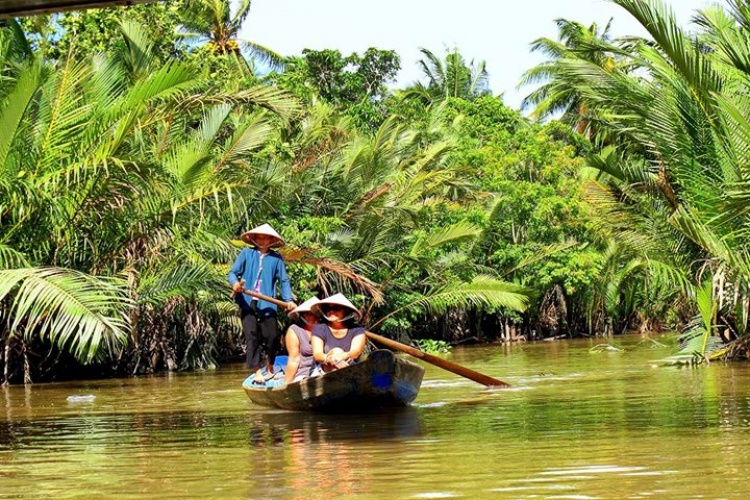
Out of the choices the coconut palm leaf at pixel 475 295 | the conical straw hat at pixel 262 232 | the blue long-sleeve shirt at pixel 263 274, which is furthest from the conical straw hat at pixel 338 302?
the coconut palm leaf at pixel 475 295

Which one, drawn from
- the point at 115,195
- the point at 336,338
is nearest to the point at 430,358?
the point at 336,338

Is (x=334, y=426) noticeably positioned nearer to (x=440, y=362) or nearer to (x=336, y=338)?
(x=336, y=338)

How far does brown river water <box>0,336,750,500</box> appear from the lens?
6430 millimetres

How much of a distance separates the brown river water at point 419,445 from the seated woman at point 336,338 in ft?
1.66

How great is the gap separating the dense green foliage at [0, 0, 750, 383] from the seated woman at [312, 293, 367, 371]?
7.09ft

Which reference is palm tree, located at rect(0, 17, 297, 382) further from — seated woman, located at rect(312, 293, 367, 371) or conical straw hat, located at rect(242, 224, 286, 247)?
seated woman, located at rect(312, 293, 367, 371)

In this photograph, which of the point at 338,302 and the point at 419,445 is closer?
the point at 419,445

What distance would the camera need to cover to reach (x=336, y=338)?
11117 millimetres

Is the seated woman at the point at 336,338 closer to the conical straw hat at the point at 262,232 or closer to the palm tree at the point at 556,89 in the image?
the conical straw hat at the point at 262,232

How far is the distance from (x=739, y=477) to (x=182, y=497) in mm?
2763

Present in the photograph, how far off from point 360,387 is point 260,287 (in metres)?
2.01

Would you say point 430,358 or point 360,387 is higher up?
point 430,358

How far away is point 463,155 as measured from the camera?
100 ft

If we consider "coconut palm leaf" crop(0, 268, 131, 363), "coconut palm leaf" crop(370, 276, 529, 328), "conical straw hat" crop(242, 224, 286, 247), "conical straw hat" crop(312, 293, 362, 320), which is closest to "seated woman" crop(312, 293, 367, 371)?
"conical straw hat" crop(312, 293, 362, 320)
